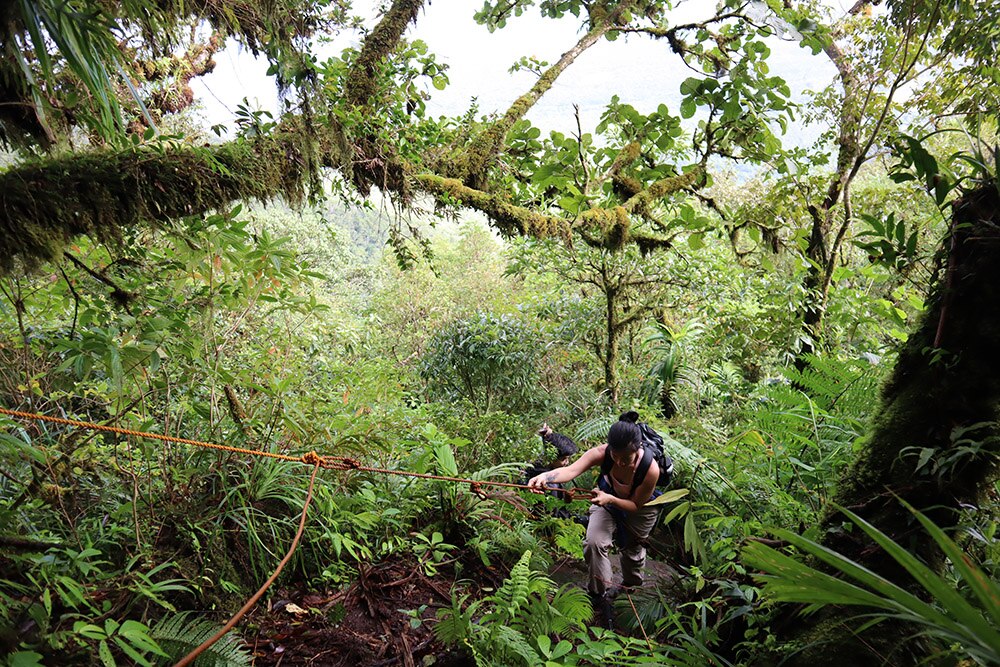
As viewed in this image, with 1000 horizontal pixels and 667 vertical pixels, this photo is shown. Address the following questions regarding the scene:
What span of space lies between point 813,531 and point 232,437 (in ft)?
10.3

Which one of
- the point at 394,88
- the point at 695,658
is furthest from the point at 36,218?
the point at 695,658

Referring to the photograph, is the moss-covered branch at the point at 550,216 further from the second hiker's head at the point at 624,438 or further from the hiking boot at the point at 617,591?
the hiking boot at the point at 617,591

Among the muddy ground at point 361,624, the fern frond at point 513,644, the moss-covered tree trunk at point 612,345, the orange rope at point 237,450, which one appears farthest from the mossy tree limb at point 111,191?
the moss-covered tree trunk at point 612,345

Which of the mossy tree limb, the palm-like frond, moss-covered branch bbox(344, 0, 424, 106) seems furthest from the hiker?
moss-covered branch bbox(344, 0, 424, 106)

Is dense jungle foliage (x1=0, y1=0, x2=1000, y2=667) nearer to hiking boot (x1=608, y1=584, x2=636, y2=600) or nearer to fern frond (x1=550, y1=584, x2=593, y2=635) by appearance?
fern frond (x1=550, y1=584, x2=593, y2=635)

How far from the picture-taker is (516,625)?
8.32 feet

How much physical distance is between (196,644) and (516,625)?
4.52 feet

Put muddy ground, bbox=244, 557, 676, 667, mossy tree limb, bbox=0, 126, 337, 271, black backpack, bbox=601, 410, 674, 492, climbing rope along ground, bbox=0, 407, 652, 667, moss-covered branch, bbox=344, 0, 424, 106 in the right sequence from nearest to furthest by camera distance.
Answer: climbing rope along ground, bbox=0, 407, 652, 667 → mossy tree limb, bbox=0, 126, 337, 271 → muddy ground, bbox=244, 557, 676, 667 → black backpack, bbox=601, 410, 674, 492 → moss-covered branch, bbox=344, 0, 424, 106

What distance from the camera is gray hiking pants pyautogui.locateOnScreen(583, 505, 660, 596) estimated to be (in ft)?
11.3

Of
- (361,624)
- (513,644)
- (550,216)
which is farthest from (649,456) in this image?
(550,216)

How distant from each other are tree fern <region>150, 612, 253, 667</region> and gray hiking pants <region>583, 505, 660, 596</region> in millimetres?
2099

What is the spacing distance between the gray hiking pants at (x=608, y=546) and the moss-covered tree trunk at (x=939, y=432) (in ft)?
5.86

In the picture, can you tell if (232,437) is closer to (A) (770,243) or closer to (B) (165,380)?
(B) (165,380)

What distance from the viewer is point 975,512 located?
158cm
